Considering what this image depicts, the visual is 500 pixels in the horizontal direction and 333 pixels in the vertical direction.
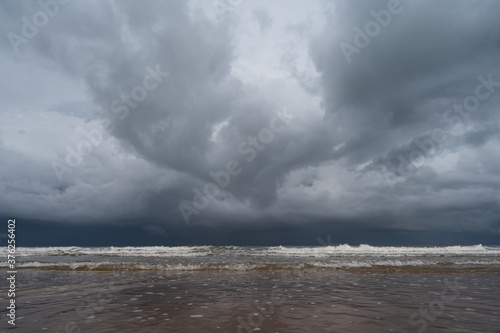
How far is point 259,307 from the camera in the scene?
13.2 meters

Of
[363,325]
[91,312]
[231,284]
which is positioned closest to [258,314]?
[363,325]

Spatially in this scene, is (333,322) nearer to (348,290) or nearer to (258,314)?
(258,314)

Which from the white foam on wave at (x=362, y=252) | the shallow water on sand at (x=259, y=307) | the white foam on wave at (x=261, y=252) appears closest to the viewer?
the shallow water on sand at (x=259, y=307)

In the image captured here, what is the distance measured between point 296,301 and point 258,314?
320cm

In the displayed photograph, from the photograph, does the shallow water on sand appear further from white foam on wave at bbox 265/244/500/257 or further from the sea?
white foam on wave at bbox 265/244/500/257

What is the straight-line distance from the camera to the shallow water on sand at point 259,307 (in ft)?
34.3

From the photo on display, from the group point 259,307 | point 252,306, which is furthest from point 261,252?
point 259,307

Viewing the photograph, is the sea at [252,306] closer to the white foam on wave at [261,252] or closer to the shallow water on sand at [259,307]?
the shallow water on sand at [259,307]

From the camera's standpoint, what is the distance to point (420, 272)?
91.6 ft

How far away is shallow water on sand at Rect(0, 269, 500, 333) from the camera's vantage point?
34.3ft

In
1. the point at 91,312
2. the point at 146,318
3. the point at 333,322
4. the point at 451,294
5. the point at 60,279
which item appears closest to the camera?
the point at 333,322

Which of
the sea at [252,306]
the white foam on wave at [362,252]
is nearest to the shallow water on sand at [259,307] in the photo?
the sea at [252,306]

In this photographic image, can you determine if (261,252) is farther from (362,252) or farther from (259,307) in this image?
(259,307)

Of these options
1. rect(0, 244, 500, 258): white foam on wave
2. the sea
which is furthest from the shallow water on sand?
rect(0, 244, 500, 258): white foam on wave
